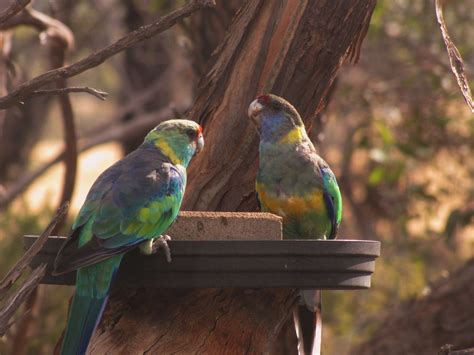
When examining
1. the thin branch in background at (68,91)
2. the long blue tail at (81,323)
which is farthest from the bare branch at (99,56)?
the long blue tail at (81,323)

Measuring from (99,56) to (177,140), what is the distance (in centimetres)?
43

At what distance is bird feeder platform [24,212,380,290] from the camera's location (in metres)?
2.44

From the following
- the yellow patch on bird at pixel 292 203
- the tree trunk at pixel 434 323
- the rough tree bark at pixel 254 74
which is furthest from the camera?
the tree trunk at pixel 434 323

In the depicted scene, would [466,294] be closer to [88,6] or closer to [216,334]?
[216,334]

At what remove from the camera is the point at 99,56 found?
269cm

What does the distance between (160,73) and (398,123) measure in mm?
3083

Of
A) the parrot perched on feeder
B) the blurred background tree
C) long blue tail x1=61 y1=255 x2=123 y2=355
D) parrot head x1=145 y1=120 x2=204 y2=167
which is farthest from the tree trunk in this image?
long blue tail x1=61 y1=255 x2=123 y2=355

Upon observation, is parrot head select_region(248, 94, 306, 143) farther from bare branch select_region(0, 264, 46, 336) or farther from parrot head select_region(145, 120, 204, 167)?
bare branch select_region(0, 264, 46, 336)

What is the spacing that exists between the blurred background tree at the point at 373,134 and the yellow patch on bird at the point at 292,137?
188 cm

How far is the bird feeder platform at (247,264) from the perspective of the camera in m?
2.44

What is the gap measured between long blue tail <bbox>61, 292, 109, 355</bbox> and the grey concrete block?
1.22 ft

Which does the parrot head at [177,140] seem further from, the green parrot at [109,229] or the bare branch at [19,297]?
the bare branch at [19,297]

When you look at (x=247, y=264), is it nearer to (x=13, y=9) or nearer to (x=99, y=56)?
(x=99, y=56)

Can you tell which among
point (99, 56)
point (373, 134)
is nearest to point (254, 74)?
point (99, 56)
